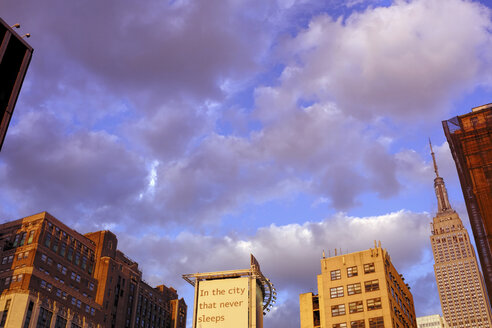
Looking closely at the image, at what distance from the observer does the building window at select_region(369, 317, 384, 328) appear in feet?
374

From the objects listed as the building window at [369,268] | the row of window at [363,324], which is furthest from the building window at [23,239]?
the building window at [369,268]

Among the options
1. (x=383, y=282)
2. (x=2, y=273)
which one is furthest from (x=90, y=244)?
(x=383, y=282)

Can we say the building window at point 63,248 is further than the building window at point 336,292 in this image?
Yes

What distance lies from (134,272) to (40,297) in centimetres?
5034

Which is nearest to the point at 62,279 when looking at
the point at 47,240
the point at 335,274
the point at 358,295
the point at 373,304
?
the point at 47,240

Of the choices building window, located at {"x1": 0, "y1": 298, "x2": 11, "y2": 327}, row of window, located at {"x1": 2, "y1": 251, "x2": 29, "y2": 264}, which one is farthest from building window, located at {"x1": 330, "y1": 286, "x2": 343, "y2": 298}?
row of window, located at {"x1": 2, "y1": 251, "x2": 29, "y2": 264}

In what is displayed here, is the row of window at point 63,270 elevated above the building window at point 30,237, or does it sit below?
below

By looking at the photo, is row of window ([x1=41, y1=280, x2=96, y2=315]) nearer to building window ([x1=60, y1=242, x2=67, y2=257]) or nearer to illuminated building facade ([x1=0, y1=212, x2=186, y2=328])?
illuminated building facade ([x1=0, y1=212, x2=186, y2=328])

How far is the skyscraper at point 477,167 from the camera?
105m

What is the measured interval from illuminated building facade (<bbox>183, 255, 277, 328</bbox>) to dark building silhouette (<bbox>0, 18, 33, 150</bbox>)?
149 feet

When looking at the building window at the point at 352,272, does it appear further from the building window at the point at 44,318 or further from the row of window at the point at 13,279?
the row of window at the point at 13,279

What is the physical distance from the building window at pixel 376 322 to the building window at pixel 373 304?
2292mm

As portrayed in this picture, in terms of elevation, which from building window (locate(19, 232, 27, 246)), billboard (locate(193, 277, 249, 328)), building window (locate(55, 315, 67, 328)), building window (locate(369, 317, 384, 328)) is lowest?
billboard (locate(193, 277, 249, 328))

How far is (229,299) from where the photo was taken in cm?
8756
